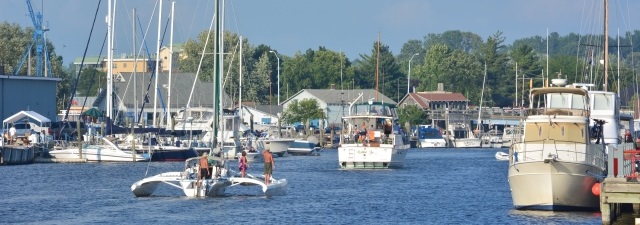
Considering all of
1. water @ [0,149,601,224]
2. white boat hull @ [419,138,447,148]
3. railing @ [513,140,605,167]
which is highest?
white boat hull @ [419,138,447,148]

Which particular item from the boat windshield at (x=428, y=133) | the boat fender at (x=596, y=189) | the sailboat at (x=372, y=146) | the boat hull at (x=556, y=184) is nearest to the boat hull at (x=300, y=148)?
the sailboat at (x=372, y=146)

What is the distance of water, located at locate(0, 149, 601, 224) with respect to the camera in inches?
1913

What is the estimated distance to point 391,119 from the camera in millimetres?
83875

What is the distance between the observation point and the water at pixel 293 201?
48.6 metres

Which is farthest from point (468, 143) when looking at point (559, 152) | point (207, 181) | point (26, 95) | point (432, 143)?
point (559, 152)

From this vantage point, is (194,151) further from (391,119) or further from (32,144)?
(391,119)

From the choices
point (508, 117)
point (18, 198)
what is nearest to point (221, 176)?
point (18, 198)

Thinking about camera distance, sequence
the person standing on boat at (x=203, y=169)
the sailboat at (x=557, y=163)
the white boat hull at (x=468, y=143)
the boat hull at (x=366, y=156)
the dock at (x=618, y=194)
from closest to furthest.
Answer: the dock at (x=618, y=194), the sailboat at (x=557, y=163), the person standing on boat at (x=203, y=169), the boat hull at (x=366, y=156), the white boat hull at (x=468, y=143)

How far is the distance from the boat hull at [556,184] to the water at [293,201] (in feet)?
1.59

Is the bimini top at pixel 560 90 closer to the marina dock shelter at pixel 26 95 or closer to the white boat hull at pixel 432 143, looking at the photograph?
the marina dock shelter at pixel 26 95

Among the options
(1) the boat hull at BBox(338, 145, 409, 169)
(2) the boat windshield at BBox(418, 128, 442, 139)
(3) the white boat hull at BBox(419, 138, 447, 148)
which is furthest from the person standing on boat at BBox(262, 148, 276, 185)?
(2) the boat windshield at BBox(418, 128, 442, 139)

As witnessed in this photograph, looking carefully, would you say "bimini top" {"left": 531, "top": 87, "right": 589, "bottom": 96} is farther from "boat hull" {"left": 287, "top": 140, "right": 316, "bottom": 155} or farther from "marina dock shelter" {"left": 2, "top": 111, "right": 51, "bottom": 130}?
"boat hull" {"left": 287, "top": 140, "right": 316, "bottom": 155}

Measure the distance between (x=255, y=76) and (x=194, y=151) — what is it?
102769 millimetres

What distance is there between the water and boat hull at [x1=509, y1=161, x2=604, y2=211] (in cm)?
48
